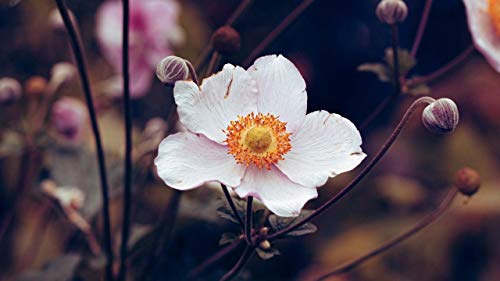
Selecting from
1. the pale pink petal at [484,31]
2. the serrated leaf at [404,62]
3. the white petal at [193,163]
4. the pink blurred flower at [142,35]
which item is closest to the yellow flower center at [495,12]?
the pale pink petal at [484,31]

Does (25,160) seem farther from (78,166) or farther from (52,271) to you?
(52,271)

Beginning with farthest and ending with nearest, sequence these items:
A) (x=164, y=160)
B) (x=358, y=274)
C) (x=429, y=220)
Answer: (x=358, y=274)
(x=429, y=220)
(x=164, y=160)

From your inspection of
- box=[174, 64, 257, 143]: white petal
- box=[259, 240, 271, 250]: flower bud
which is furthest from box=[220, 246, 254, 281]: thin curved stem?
box=[174, 64, 257, 143]: white petal

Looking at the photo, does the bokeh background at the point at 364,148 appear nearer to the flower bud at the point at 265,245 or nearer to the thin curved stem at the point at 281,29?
the thin curved stem at the point at 281,29

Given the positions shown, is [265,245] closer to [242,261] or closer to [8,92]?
[242,261]

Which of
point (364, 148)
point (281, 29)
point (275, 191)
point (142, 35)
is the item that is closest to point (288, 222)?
point (275, 191)

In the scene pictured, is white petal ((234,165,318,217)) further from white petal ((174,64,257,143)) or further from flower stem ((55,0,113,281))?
flower stem ((55,0,113,281))

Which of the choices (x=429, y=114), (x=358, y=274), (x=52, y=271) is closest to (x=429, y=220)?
(x=429, y=114)
